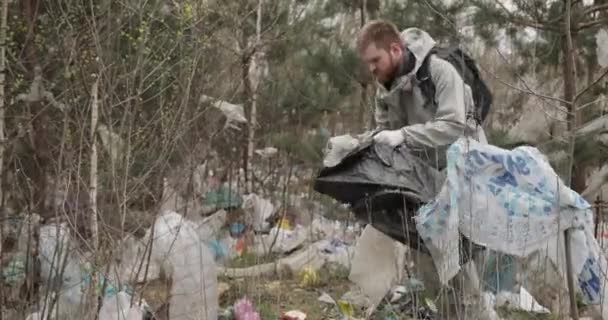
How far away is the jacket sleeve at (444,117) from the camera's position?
8.41 feet

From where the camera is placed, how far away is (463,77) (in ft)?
9.01

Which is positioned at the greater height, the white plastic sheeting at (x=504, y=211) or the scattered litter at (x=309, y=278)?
the white plastic sheeting at (x=504, y=211)

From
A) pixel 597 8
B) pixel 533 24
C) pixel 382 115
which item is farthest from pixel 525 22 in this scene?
pixel 382 115

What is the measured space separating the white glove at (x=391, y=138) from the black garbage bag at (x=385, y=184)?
0.02 m

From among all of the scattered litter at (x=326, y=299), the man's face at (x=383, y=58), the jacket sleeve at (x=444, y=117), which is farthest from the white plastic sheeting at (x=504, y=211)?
the scattered litter at (x=326, y=299)

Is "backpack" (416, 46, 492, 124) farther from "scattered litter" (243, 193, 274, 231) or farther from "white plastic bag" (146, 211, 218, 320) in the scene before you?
"scattered litter" (243, 193, 274, 231)

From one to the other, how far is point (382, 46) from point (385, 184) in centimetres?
53

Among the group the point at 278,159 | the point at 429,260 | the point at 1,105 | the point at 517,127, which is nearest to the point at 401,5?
the point at 278,159

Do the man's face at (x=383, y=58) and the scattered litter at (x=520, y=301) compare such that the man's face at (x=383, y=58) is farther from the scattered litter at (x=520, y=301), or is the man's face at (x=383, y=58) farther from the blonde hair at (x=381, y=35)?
the scattered litter at (x=520, y=301)

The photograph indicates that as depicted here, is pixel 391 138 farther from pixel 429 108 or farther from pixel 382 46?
pixel 382 46

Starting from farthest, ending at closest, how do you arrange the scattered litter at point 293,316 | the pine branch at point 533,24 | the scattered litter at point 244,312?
the pine branch at point 533,24 < the scattered litter at point 293,316 < the scattered litter at point 244,312

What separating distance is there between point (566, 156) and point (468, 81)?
107 cm

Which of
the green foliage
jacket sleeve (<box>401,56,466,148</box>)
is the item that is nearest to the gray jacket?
jacket sleeve (<box>401,56,466,148</box>)

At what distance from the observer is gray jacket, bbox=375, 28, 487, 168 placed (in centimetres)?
257
